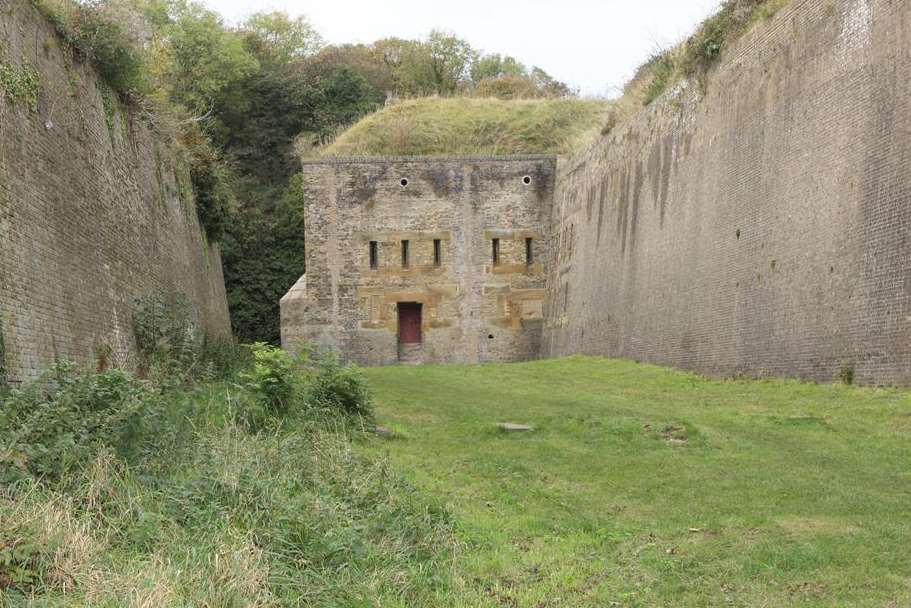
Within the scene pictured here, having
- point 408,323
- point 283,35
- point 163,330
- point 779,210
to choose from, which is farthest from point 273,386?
point 283,35

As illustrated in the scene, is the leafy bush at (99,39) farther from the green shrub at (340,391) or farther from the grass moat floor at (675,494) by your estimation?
the grass moat floor at (675,494)

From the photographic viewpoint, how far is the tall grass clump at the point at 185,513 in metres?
5.69

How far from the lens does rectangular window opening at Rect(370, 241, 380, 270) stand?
2989 centimetres

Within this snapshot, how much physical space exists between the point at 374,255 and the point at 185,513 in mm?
23206

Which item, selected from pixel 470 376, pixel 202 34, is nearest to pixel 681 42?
pixel 470 376

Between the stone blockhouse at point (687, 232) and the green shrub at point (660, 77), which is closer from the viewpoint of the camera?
the stone blockhouse at point (687, 232)

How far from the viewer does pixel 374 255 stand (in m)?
30.0

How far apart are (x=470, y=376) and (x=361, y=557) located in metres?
13.7

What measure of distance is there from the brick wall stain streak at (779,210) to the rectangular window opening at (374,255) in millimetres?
8273

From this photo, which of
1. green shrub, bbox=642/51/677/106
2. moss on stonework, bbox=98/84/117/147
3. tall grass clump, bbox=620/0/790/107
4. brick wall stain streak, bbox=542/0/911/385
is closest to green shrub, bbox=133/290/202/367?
moss on stonework, bbox=98/84/117/147

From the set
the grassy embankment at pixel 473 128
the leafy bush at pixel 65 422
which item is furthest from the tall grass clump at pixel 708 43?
the leafy bush at pixel 65 422

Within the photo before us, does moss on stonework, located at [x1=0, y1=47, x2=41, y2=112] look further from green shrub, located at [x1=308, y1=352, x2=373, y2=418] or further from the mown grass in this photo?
the mown grass

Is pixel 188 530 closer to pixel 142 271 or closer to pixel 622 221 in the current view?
pixel 142 271

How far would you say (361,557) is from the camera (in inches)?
255
